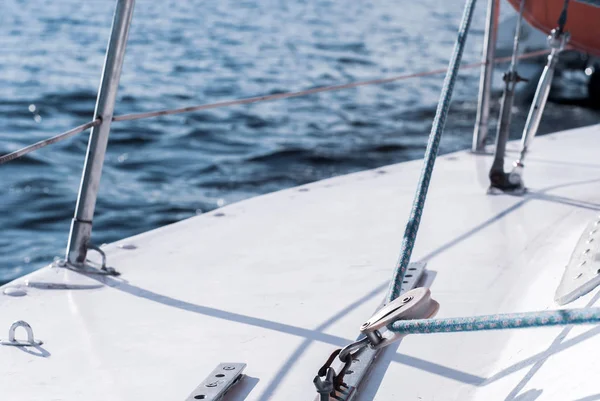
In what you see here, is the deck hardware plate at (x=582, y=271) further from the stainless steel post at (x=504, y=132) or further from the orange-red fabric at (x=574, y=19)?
the orange-red fabric at (x=574, y=19)

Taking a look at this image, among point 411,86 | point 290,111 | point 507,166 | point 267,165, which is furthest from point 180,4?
point 507,166

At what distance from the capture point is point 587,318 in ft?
2.28

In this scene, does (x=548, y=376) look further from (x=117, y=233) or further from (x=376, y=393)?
(x=117, y=233)

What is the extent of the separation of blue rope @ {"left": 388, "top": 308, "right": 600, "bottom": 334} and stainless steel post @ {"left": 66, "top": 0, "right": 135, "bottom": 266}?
0.71 meters

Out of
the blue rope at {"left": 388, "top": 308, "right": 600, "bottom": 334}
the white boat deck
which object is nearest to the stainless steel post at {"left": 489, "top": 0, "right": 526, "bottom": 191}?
the white boat deck

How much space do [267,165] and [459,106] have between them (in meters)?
2.62

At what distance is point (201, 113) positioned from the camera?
21.0 ft

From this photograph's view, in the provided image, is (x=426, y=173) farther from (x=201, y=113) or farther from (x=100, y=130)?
(x=201, y=113)

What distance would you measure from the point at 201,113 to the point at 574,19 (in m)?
4.20

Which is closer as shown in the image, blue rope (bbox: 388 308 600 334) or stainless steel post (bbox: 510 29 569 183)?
blue rope (bbox: 388 308 600 334)

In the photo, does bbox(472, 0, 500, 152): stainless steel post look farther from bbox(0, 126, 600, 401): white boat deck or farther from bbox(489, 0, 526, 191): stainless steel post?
bbox(0, 126, 600, 401): white boat deck

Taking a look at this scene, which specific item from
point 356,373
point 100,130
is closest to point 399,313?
point 356,373

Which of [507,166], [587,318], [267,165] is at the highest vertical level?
[587,318]

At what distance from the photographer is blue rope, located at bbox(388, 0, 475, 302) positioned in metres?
1.01
